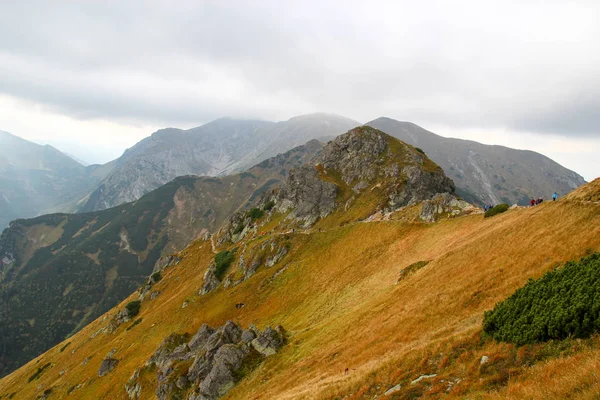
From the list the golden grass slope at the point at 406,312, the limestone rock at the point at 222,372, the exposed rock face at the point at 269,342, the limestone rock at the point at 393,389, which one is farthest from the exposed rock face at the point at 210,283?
the limestone rock at the point at 393,389

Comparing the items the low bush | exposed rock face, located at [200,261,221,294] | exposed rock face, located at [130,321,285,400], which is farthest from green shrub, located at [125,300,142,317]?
exposed rock face, located at [130,321,285,400]

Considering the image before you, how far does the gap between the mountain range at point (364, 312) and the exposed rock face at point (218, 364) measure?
184mm

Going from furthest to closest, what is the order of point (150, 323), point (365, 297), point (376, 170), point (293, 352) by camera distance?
point (376, 170) → point (150, 323) → point (365, 297) → point (293, 352)

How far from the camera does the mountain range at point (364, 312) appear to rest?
57.3ft

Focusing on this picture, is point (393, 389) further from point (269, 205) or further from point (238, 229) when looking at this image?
point (238, 229)

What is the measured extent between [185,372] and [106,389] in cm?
4199

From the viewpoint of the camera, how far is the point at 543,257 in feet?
88.9

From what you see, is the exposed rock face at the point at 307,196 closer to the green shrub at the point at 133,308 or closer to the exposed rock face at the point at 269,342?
the green shrub at the point at 133,308

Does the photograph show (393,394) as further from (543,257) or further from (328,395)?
(543,257)

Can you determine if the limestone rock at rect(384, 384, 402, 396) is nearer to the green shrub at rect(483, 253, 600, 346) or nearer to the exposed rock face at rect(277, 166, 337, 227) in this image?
the green shrub at rect(483, 253, 600, 346)

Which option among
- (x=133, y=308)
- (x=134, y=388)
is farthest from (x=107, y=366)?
(x=133, y=308)

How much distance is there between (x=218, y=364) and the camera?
41.6 meters

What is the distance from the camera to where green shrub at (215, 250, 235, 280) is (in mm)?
101544

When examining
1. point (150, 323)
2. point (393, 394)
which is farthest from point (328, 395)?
point (150, 323)
